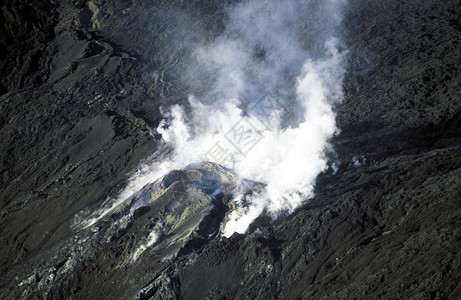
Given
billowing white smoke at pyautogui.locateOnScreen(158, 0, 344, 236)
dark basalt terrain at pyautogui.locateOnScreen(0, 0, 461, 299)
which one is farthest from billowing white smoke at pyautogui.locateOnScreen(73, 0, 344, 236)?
dark basalt terrain at pyautogui.locateOnScreen(0, 0, 461, 299)

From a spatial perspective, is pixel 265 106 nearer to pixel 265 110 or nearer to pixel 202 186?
pixel 265 110

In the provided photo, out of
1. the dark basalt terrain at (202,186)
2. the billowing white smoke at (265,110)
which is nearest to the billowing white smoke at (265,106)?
the billowing white smoke at (265,110)

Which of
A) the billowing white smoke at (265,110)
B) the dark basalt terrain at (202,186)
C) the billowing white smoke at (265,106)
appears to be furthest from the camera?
the billowing white smoke at (265,106)

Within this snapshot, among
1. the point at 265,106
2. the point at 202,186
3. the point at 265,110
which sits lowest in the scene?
the point at 202,186

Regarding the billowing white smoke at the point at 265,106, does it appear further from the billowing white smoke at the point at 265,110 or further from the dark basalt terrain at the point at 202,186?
the dark basalt terrain at the point at 202,186

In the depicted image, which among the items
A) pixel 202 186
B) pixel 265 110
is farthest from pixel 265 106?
pixel 202 186

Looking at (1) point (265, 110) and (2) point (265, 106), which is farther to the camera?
(2) point (265, 106)

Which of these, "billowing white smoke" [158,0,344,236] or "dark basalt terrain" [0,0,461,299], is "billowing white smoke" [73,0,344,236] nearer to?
"billowing white smoke" [158,0,344,236]

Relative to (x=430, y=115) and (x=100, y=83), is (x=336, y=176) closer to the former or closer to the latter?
Result: (x=430, y=115)

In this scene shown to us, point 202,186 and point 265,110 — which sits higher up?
point 265,110
